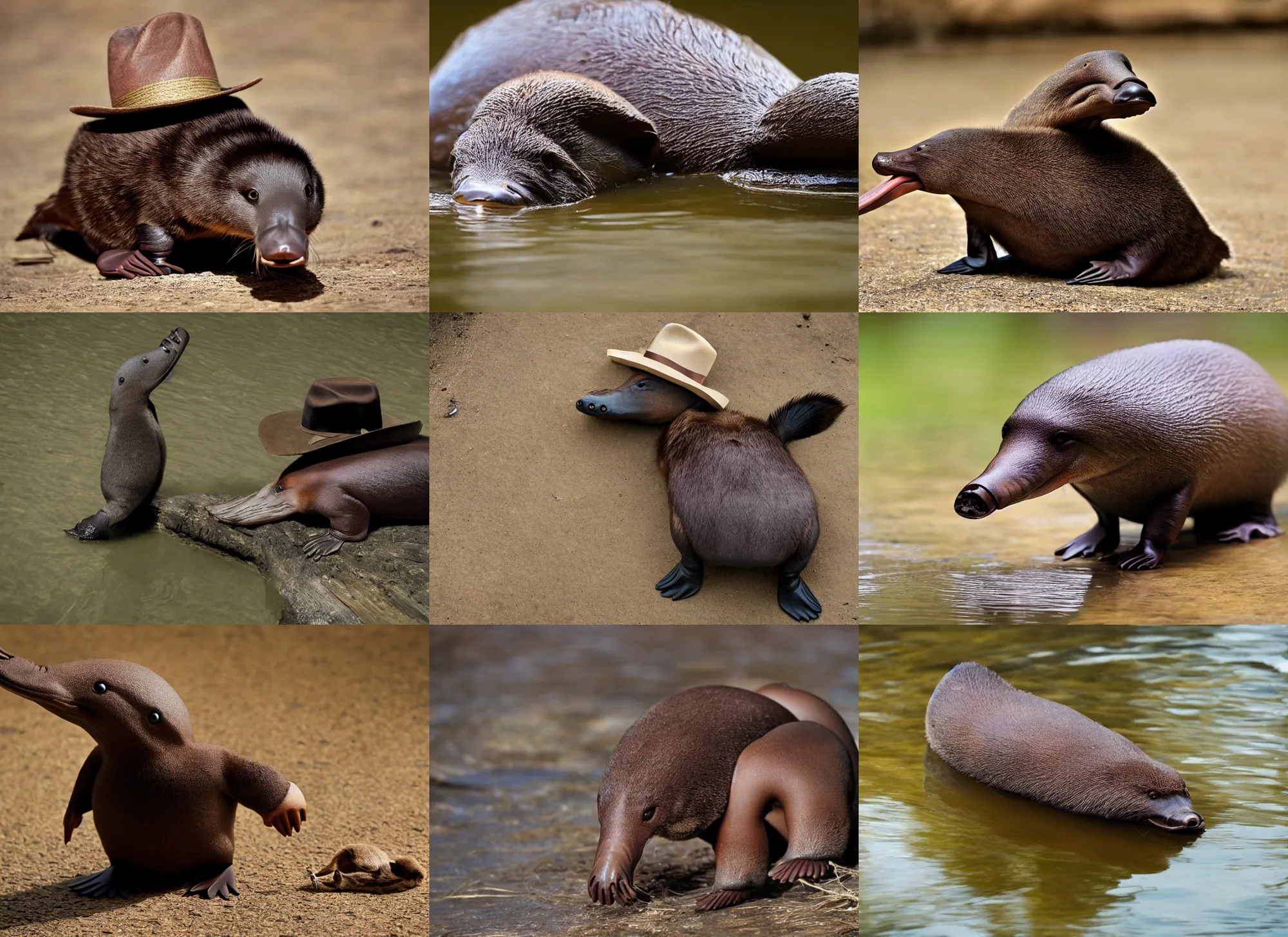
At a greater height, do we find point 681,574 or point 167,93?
point 167,93

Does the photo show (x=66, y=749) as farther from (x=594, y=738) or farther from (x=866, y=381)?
(x=866, y=381)

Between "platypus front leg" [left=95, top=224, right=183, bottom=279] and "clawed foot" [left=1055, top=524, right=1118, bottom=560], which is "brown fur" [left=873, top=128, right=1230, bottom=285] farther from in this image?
"platypus front leg" [left=95, top=224, right=183, bottom=279]

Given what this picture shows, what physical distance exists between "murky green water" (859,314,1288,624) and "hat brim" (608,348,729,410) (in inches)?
24.4

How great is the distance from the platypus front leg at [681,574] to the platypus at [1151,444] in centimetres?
69

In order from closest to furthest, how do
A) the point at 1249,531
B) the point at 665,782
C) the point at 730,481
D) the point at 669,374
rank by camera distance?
1. the point at 665,782
2. the point at 730,481
3. the point at 669,374
4. the point at 1249,531

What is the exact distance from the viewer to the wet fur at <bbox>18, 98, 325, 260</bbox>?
12.5ft

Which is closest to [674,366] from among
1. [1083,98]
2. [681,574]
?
[681,574]

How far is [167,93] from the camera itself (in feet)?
12.6

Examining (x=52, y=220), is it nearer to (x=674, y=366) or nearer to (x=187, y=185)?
(x=187, y=185)

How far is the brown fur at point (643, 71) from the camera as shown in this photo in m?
4.71

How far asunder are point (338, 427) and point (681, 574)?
3.46 ft

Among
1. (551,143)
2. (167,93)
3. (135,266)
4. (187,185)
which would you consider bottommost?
(135,266)

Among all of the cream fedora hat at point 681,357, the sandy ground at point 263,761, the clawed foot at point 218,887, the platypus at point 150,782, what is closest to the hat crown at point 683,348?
the cream fedora hat at point 681,357

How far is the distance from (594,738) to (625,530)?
978mm
